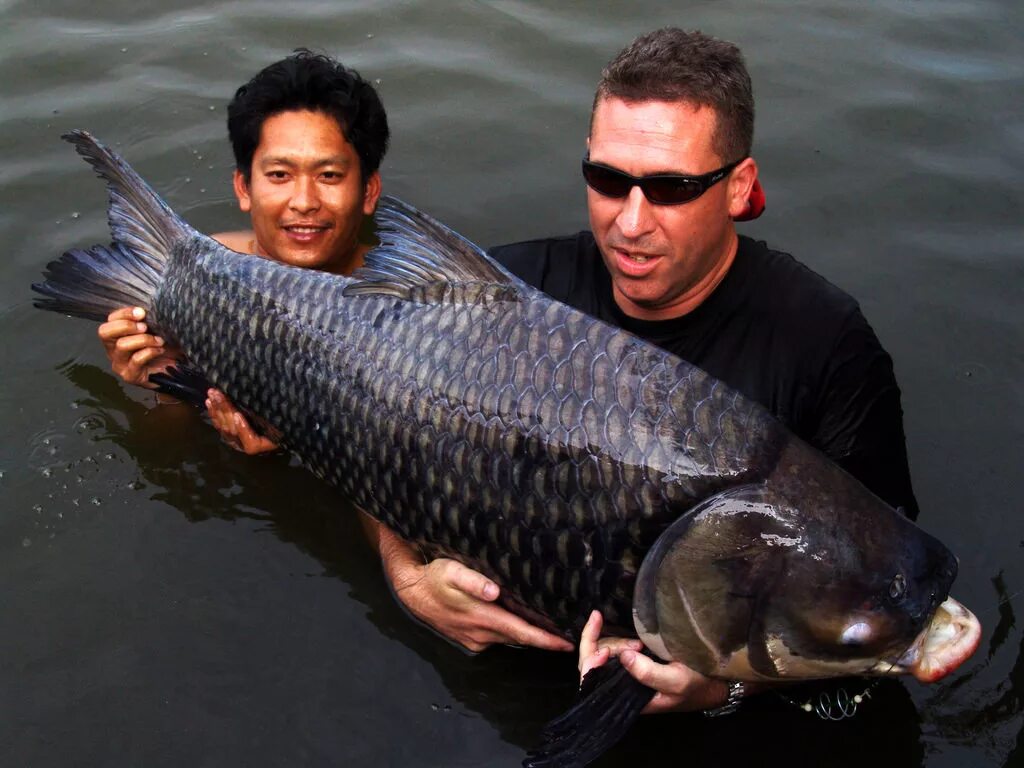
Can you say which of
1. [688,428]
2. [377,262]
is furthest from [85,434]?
[688,428]

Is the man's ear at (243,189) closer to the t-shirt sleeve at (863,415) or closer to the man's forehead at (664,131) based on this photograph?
the man's forehead at (664,131)

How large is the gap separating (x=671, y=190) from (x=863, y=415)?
3.01 feet

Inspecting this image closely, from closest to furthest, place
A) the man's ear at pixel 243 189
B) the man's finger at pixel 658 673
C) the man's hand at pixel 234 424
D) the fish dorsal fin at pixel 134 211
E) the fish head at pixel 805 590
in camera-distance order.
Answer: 1. the fish head at pixel 805 590
2. the man's finger at pixel 658 673
3. the man's hand at pixel 234 424
4. the fish dorsal fin at pixel 134 211
5. the man's ear at pixel 243 189

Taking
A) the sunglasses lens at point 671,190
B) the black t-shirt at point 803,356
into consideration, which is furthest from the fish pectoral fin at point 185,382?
the sunglasses lens at point 671,190

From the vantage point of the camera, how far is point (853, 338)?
131 inches

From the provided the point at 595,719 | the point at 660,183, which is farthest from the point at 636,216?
the point at 595,719

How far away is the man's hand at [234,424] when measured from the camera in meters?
4.00

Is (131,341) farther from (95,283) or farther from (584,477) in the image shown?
(584,477)

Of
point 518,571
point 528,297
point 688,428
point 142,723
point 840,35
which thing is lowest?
point 142,723

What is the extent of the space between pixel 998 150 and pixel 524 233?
271cm

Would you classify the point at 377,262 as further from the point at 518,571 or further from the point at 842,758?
the point at 842,758

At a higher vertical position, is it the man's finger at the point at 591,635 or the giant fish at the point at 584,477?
the giant fish at the point at 584,477

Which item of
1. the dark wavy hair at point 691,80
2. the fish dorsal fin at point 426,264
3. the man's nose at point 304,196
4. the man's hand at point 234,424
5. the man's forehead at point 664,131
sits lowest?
the man's hand at point 234,424

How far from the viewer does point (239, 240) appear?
5352 mm
